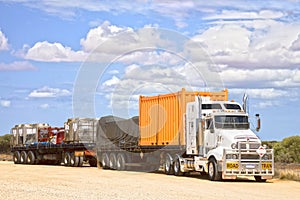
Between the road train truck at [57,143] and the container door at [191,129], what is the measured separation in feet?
41.6

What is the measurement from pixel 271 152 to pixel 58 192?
10764 millimetres

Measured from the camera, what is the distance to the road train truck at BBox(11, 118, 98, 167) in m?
42.6

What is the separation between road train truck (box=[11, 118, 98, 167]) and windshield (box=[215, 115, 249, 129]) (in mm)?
15148

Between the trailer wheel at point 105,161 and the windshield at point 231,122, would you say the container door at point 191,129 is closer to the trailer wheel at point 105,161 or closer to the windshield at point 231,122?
the windshield at point 231,122

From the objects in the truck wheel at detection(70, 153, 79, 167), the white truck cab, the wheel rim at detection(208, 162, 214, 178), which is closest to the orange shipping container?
the white truck cab

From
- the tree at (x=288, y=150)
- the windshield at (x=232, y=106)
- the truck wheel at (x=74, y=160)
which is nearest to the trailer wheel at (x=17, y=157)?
the truck wheel at (x=74, y=160)

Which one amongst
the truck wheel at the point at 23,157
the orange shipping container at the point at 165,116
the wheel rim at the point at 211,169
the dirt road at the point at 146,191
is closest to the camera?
the dirt road at the point at 146,191

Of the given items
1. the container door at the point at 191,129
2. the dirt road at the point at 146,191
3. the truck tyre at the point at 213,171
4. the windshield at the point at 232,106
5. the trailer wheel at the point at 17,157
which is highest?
the windshield at the point at 232,106

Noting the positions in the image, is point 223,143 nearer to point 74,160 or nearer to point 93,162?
point 74,160

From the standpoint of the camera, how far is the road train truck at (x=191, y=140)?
26719 millimetres

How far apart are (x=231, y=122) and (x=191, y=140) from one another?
254 cm

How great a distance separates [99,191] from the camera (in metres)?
20.7

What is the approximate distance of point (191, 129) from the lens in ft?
97.5

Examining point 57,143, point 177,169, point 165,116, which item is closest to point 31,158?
point 57,143
